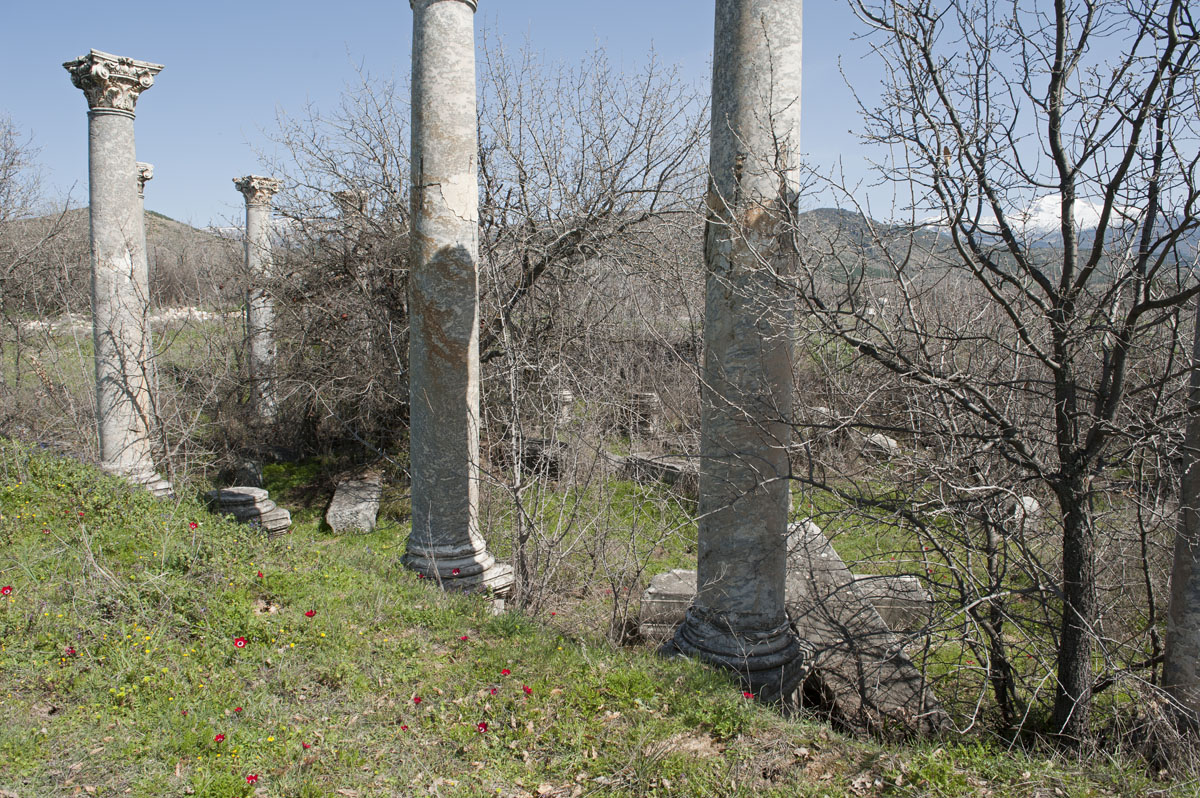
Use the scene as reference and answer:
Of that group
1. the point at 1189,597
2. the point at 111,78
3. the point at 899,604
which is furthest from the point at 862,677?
the point at 111,78

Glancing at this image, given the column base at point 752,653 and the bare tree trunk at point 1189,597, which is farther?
the column base at point 752,653

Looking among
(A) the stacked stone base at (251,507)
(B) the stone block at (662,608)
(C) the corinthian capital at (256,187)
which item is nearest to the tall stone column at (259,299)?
(C) the corinthian capital at (256,187)

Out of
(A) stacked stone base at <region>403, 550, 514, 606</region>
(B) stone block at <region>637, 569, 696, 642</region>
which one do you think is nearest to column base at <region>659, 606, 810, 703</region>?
(B) stone block at <region>637, 569, 696, 642</region>

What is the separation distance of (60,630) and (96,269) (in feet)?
18.9

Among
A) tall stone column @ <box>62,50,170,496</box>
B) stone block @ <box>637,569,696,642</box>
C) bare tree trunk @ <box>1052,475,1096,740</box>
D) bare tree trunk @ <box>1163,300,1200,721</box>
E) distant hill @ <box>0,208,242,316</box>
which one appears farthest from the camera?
distant hill @ <box>0,208,242,316</box>

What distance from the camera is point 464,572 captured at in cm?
591

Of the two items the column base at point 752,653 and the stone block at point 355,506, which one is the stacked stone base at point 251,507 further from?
the column base at point 752,653

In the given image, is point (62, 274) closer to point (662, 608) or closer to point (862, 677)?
point (662, 608)

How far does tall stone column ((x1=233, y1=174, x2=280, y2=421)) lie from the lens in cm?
1252

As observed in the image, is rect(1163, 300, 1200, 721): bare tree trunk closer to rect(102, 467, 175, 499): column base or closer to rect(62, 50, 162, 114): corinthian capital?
rect(102, 467, 175, 499): column base

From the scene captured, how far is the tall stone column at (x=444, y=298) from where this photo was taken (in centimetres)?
564

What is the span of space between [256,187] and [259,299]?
127 inches

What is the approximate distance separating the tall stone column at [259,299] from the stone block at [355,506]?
224 centimetres

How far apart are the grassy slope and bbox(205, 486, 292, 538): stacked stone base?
12.9ft
